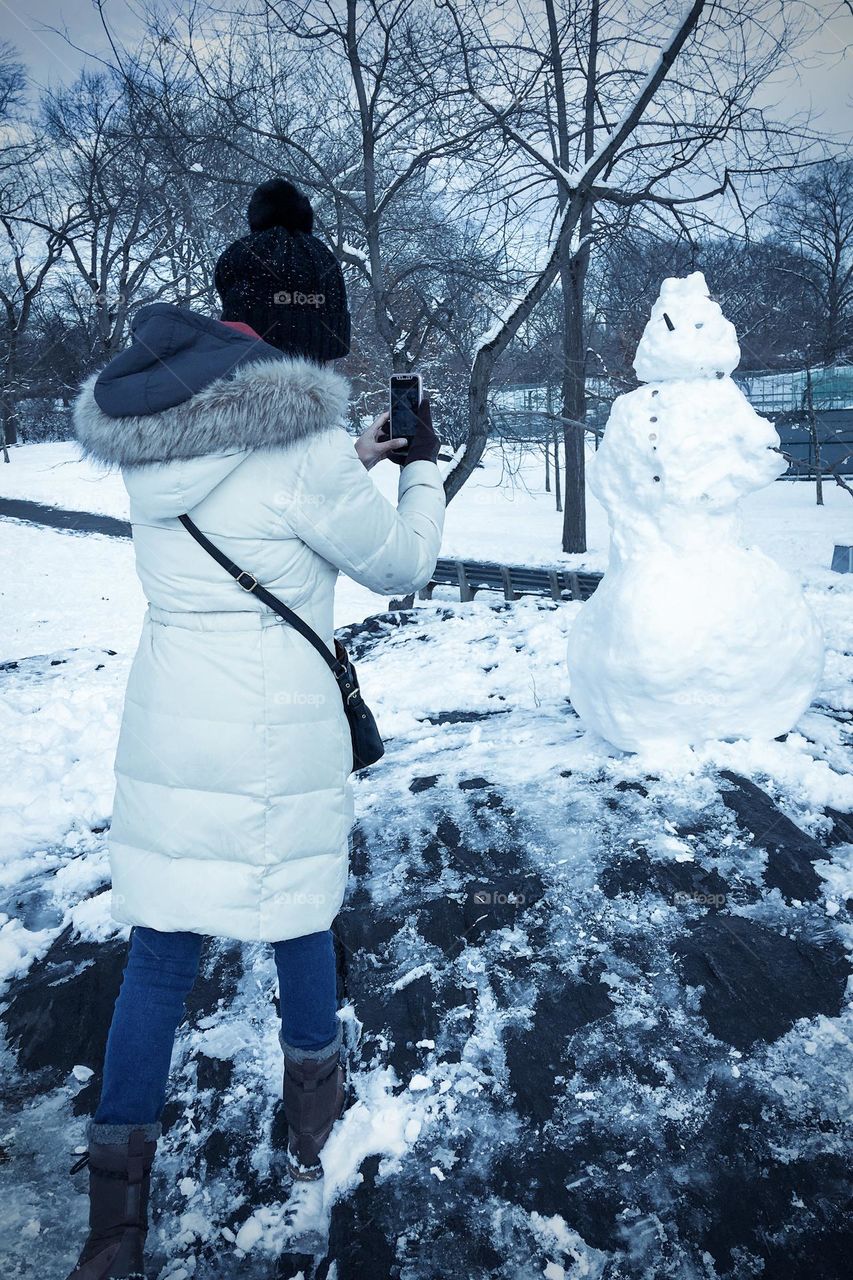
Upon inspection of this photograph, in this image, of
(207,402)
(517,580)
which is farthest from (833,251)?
(207,402)

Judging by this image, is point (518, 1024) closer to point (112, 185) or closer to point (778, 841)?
point (778, 841)

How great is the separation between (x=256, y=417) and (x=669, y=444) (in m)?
2.65

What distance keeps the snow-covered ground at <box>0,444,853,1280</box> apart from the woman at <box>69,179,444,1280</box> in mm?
489

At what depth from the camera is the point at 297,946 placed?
5.47ft

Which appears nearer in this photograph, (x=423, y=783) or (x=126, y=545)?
(x=423, y=783)

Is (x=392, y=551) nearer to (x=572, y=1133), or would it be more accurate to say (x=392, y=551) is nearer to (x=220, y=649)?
(x=220, y=649)

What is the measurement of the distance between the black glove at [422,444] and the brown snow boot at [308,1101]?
143 centimetres

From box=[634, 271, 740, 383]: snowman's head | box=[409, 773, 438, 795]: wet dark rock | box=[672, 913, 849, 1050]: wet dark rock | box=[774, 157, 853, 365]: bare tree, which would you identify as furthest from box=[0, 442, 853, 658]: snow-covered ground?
box=[774, 157, 853, 365]: bare tree

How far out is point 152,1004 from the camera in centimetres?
152

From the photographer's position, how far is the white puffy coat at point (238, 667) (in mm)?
1484

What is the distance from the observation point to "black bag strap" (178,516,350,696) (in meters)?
1.50

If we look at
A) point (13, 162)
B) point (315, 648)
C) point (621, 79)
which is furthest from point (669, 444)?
point (13, 162)

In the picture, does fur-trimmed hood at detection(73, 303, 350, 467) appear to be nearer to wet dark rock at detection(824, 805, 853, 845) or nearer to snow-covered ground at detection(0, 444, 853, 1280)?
snow-covered ground at detection(0, 444, 853, 1280)

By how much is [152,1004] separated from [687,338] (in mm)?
3480
